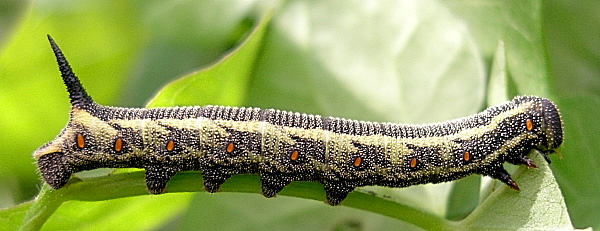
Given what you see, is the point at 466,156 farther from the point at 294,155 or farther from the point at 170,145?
the point at 170,145

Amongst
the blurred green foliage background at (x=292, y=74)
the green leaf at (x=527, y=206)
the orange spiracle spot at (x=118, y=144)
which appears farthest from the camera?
the blurred green foliage background at (x=292, y=74)

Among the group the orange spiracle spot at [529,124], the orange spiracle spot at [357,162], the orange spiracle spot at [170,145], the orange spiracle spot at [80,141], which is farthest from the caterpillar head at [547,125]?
the orange spiracle spot at [80,141]

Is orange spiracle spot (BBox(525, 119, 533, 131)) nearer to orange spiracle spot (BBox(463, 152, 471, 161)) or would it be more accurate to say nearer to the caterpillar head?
the caterpillar head

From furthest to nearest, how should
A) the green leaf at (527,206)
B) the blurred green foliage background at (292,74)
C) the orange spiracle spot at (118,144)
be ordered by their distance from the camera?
the blurred green foliage background at (292,74) < the orange spiracle spot at (118,144) < the green leaf at (527,206)

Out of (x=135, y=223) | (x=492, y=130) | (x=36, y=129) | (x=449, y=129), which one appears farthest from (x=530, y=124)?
(x=36, y=129)

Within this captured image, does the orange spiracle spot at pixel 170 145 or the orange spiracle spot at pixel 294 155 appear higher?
the orange spiracle spot at pixel 170 145

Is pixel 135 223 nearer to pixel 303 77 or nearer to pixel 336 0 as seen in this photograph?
pixel 303 77

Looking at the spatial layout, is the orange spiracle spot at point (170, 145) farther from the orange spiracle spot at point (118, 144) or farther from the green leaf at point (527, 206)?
the green leaf at point (527, 206)
